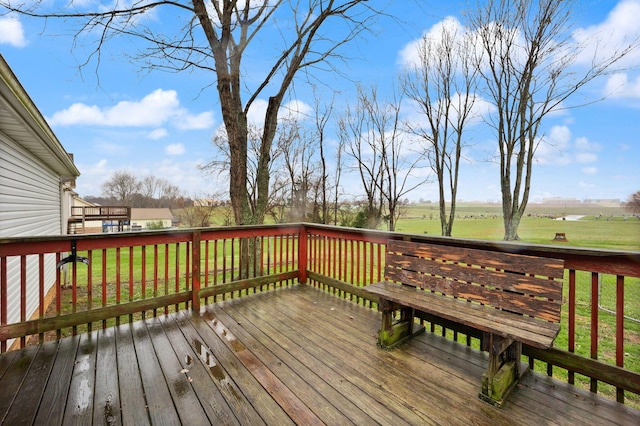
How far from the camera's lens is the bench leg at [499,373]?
72.8 inches

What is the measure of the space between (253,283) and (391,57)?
10.6 metres

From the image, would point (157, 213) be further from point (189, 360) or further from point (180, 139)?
point (189, 360)

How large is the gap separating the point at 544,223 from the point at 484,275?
841cm

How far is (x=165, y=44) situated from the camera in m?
5.39

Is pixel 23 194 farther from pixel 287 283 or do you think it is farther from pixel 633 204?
pixel 633 204

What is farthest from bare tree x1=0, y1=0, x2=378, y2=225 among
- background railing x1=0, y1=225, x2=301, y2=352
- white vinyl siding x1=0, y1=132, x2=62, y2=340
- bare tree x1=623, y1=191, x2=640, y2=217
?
bare tree x1=623, y1=191, x2=640, y2=217

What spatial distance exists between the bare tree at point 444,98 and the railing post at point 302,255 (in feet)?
26.4

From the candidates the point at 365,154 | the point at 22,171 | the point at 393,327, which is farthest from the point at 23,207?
the point at 365,154

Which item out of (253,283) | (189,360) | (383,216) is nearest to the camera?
(189,360)

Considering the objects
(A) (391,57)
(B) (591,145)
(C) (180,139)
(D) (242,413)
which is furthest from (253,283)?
(C) (180,139)

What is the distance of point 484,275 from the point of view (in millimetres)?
2287

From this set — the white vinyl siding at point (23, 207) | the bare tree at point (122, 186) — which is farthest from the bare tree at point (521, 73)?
the bare tree at point (122, 186)

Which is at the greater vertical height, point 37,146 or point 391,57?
point 391,57

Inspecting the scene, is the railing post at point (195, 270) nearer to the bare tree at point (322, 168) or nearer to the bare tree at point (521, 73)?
the bare tree at point (521, 73)
